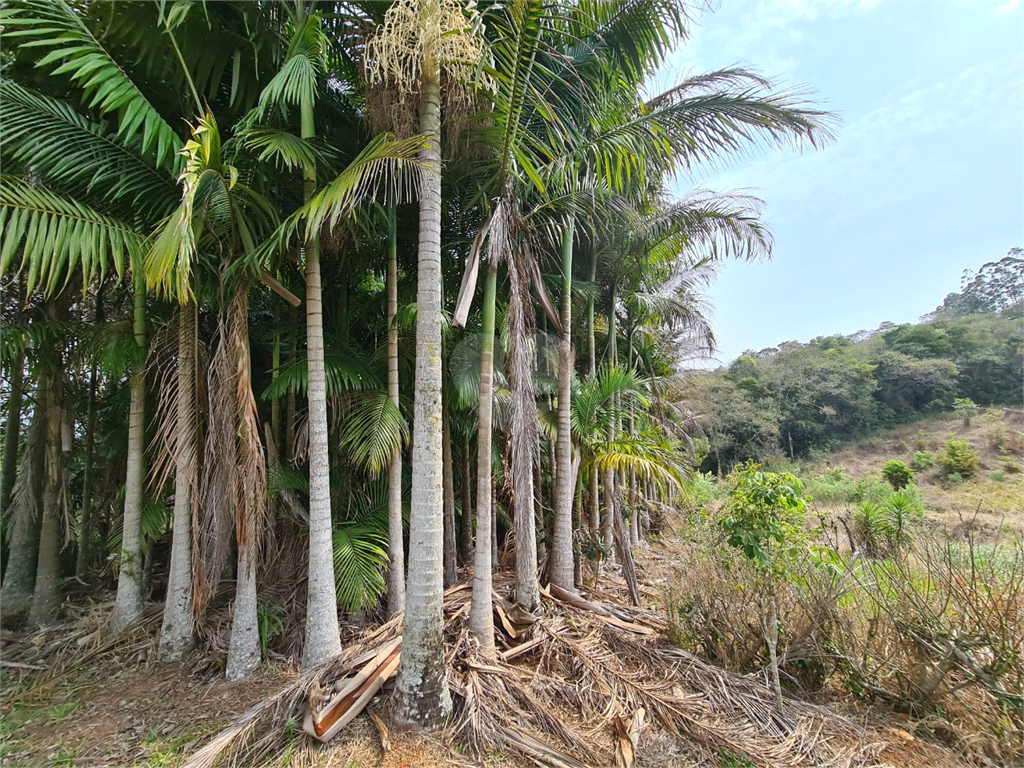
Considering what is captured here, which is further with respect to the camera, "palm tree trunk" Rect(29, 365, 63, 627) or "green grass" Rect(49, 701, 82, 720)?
"palm tree trunk" Rect(29, 365, 63, 627)

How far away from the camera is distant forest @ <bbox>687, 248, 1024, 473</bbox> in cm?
2331

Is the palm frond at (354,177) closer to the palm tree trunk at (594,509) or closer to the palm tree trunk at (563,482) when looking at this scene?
the palm tree trunk at (563,482)

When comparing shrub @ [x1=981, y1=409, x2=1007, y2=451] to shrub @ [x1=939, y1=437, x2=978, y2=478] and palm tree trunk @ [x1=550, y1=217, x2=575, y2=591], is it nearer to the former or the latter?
shrub @ [x1=939, y1=437, x2=978, y2=478]

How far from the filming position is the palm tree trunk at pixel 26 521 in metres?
4.95

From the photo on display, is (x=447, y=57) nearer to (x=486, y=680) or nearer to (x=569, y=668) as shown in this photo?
(x=486, y=680)

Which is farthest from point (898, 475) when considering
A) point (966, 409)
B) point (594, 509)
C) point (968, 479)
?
point (594, 509)

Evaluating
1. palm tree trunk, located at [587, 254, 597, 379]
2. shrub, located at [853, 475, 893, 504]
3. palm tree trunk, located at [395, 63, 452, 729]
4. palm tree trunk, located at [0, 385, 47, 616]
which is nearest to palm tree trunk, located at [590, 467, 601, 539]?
palm tree trunk, located at [587, 254, 597, 379]

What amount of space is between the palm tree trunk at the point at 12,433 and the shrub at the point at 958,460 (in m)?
26.8

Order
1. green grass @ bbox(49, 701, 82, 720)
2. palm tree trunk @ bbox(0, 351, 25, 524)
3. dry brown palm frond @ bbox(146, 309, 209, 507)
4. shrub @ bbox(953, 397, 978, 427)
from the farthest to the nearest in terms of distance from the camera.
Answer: shrub @ bbox(953, 397, 978, 427) → palm tree trunk @ bbox(0, 351, 25, 524) → dry brown palm frond @ bbox(146, 309, 209, 507) → green grass @ bbox(49, 701, 82, 720)

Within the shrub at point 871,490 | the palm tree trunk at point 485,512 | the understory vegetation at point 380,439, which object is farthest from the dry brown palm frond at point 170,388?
the shrub at point 871,490

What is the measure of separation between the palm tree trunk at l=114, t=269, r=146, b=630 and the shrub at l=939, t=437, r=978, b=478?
2502 cm

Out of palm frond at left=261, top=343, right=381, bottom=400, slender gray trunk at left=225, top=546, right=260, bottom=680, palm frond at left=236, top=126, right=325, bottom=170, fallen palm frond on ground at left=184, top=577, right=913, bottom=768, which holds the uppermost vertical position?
palm frond at left=236, top=126, right=325, bottom=170

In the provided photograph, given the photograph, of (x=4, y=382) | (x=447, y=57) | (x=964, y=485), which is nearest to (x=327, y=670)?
(x=447, y=57)

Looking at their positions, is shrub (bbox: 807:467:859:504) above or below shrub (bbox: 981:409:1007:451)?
below
